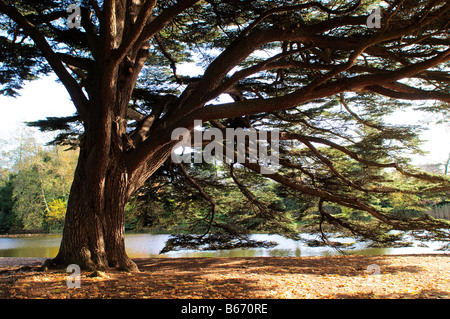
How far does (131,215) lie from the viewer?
8.98 m

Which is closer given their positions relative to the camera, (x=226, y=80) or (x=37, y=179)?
(x=226, y=80)

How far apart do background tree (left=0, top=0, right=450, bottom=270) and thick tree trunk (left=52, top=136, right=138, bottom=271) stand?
16 millimetres

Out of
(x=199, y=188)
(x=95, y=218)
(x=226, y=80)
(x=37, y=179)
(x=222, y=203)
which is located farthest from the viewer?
(x=37, y=179)

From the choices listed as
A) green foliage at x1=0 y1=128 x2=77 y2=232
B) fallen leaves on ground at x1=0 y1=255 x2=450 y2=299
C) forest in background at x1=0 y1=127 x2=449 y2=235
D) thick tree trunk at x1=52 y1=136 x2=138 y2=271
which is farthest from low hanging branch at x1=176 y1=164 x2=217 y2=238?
green foliage at x1=0 y1=128 x2=77 y2=232

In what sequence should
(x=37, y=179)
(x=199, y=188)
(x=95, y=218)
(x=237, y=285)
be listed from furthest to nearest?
(x=37, y=179), (x=199, y=188), (x=95, y=218), (x=237, y=285)

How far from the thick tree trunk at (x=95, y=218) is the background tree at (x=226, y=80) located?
0.6 inches

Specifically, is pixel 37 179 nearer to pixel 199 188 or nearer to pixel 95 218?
pixel 199 188

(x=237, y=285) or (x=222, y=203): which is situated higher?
(x=222, y=203)

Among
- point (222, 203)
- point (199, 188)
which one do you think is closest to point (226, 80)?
point (199, 188)

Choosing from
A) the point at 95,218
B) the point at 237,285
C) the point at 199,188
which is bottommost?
the point at 237,285

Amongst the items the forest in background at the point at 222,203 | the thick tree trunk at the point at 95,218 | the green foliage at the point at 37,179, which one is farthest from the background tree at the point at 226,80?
the green foliage at the point at 37,179

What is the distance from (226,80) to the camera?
5.96 metres

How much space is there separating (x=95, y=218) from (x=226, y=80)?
124 inches

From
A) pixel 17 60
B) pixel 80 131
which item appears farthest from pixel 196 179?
pixel 17 60
